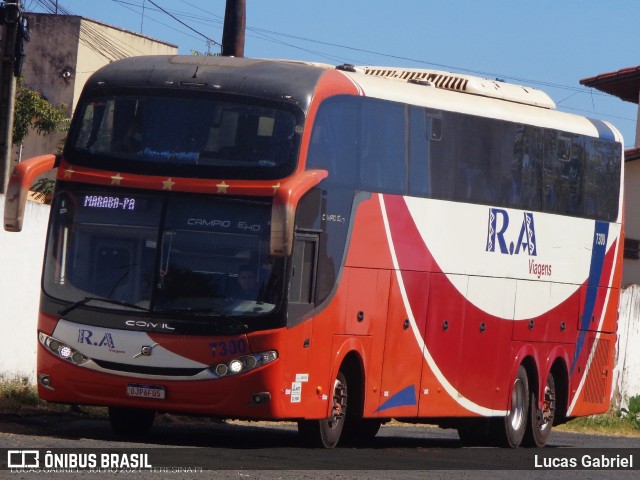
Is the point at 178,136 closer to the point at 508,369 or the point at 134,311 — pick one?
the point at 134,311

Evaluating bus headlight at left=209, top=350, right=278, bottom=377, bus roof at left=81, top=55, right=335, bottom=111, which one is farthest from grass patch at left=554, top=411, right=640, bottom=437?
bus headlight at left=209, top=350, right=278, bottom=377

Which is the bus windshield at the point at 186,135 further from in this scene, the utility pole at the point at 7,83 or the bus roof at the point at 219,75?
the utility pole at the point at 7,83

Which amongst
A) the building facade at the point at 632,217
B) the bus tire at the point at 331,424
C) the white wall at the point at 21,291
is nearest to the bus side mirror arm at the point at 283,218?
the bus tire at the point at 331,424

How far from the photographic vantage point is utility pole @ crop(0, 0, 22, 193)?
64.1 feet

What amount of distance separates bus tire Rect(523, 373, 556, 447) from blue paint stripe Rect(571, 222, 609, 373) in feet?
1.81

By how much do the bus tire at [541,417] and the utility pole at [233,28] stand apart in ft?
22.7

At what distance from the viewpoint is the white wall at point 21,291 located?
62.0 ft

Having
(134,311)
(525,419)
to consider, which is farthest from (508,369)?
(134,311)

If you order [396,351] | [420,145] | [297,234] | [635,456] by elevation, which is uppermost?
[420,145]

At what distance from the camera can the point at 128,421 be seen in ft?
53.5

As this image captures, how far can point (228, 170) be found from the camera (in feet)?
49.3

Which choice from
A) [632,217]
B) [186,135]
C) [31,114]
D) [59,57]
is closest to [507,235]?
[186,135]

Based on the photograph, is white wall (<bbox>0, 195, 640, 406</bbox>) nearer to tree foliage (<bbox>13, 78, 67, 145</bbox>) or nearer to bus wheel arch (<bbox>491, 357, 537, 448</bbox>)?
bus wheel arch (<bbox>491, 357, 537, 448</bbox>)

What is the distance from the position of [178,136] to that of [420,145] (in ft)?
12.0
